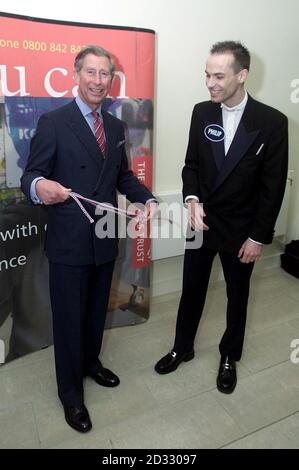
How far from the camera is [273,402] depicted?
6.27 ft

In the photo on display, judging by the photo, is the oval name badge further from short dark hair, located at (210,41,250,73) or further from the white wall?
the white wall

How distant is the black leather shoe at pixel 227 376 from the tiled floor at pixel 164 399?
33 mm

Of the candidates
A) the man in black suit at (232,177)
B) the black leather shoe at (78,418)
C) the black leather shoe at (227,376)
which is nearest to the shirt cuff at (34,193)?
the man in black suit at (232,177)

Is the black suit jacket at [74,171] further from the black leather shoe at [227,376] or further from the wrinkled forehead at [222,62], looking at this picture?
the black leather shoe at [227,376]

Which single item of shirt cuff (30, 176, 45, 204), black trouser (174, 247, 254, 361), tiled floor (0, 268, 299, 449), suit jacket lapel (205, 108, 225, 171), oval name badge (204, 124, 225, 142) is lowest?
tiled floor (0, 268, 299, 449)

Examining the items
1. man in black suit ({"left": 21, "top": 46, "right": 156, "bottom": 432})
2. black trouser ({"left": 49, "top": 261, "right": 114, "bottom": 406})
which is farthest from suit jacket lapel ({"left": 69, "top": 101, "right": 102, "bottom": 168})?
black trouser ({"left": 49, "top": 261, "right": 114, "bottom": 406})

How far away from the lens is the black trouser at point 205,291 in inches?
74.1

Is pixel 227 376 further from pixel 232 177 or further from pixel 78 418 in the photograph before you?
pixel 232 177

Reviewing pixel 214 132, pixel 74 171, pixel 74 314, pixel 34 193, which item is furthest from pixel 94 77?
pixel 74 314

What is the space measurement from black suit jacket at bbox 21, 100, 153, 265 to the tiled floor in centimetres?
75

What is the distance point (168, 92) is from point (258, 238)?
3.87 feet

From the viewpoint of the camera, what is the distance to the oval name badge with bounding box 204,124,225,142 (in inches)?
68.3
